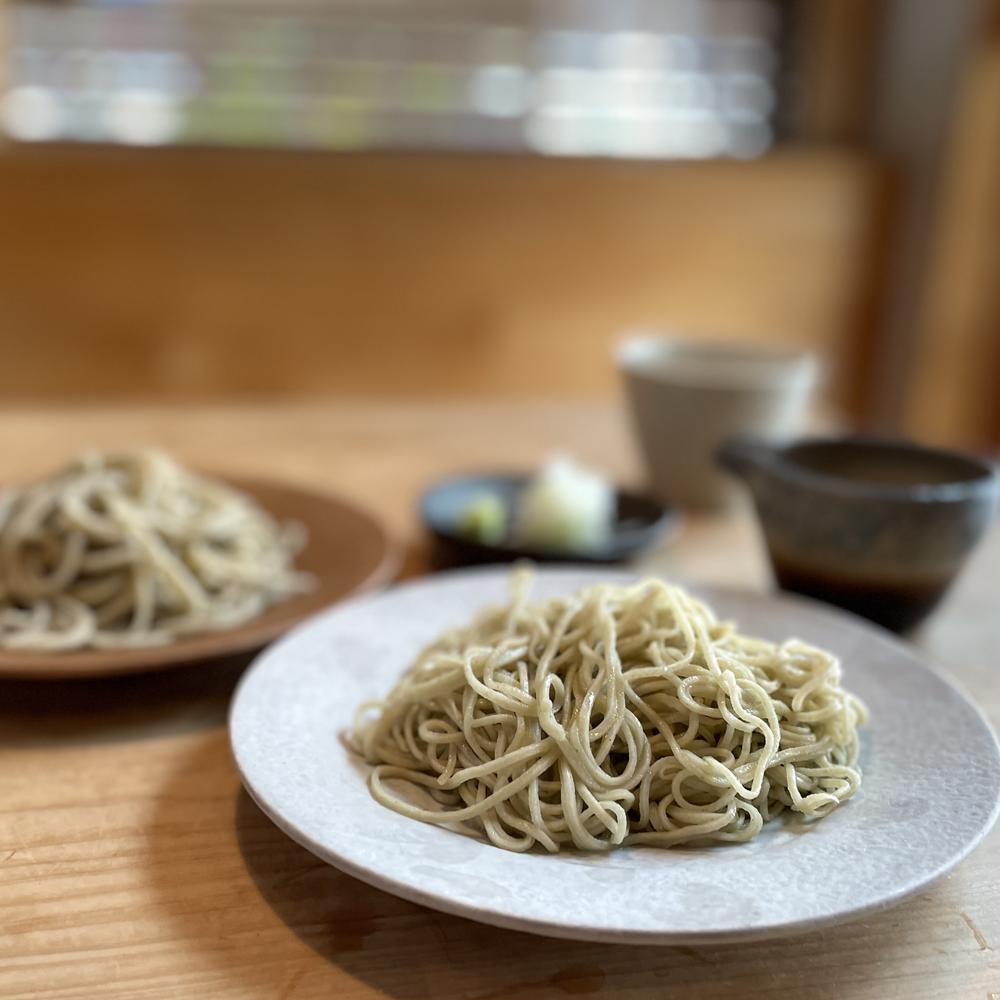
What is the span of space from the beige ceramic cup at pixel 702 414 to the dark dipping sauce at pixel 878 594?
327 millimetres

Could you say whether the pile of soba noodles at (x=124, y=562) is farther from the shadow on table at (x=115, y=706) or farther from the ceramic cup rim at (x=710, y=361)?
the ceramic cup rim at (x=710, y=361)

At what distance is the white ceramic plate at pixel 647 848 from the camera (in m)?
0.57

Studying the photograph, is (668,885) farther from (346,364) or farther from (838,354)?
(838,354)

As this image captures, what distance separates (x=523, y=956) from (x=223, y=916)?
185mm

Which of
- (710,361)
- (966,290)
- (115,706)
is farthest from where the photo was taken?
(966,290)

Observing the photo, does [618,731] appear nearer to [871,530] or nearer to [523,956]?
[523,956]

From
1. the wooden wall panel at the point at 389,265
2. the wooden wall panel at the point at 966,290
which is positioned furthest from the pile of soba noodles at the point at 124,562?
the wooden wall panel at the point at 966,290

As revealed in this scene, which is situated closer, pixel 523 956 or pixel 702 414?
pixel 523 956

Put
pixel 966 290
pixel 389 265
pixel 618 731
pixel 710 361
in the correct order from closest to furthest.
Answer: pixel 618 731 → pixel 710 361 → pixel 389 265 → pixel 966 290

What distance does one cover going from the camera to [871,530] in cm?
101

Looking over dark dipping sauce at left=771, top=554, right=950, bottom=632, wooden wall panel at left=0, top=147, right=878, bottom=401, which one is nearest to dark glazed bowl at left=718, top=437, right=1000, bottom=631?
dark dipping sauce at left=771, top=554, right=950, bottom=632

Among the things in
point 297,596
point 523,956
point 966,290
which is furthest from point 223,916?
point 966,290

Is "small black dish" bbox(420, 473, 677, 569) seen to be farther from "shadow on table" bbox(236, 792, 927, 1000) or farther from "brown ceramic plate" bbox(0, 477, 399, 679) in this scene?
"shadow on table" bbox(236, 792, 927, 1000)

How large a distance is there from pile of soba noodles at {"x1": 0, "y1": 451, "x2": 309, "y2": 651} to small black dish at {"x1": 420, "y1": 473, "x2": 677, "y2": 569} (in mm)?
173
